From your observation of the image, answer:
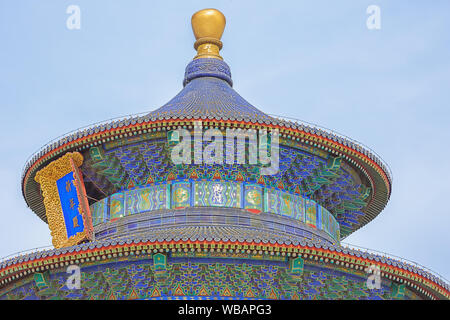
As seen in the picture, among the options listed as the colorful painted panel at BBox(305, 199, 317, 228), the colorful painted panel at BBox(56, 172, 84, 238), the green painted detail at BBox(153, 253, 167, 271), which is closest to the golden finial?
the colorful painted panel at BBox(305, 199, 317, 228)

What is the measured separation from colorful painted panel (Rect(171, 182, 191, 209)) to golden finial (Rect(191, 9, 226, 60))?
7.00 metres

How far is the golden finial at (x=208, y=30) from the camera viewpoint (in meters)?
30.9

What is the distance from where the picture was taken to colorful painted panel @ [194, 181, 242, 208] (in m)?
24.5

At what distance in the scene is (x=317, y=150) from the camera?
2539 centimetres

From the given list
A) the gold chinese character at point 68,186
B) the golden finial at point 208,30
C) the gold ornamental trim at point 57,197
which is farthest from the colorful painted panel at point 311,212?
the golden finial at point 208,30

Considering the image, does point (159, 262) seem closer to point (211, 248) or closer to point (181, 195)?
point (211, 248)

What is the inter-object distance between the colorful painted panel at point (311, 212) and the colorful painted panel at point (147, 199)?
12.1 feet

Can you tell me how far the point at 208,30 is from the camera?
1219 inches

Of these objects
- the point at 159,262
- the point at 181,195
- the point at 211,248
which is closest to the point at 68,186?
the point at 181,195

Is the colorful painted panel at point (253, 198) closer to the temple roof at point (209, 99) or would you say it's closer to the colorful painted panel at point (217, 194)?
the colorful painted panel at point (217, 194)

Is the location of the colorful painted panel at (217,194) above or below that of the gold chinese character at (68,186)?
below

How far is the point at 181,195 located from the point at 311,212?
348 cm
